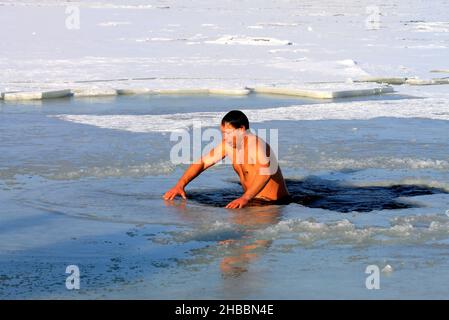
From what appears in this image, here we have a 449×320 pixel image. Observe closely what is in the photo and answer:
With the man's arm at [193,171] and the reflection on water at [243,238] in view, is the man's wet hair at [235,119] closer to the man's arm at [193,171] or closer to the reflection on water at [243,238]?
the man's arm at [193,171]

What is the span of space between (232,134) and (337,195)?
1119 millimetres

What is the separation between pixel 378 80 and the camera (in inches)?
606

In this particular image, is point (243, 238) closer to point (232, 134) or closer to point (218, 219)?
point (218, 219)

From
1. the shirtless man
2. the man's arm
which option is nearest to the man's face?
the shirtless man

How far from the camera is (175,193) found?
23.6ft

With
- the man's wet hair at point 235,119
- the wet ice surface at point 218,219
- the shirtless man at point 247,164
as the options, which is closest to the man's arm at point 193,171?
the shirtless man at point 247,164

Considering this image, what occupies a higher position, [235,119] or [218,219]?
[235,119]

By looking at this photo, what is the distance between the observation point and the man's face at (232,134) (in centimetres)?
708

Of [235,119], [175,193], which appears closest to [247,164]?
[235,119]

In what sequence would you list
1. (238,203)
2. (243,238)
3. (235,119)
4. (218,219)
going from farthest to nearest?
1. (235,119)
2. (238,203)
3. (218,219)
4. (243,238)
